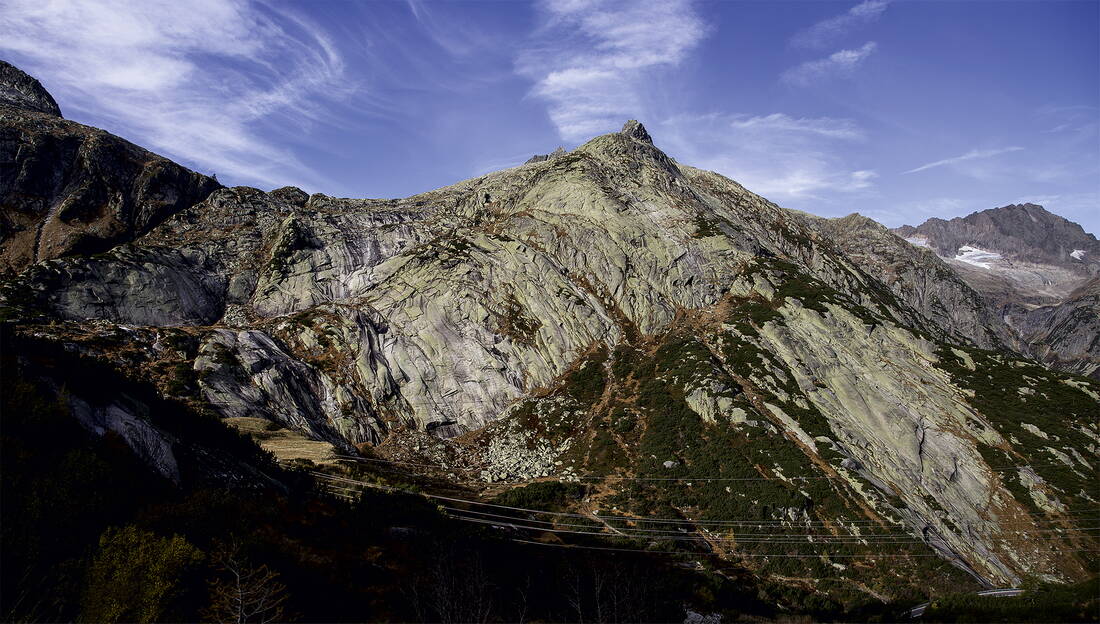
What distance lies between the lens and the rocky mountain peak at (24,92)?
8688 cm

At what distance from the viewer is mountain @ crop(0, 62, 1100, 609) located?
140 feet

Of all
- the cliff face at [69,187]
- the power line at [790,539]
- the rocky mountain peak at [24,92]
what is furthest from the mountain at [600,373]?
the rocky mountain peak at [24,92]

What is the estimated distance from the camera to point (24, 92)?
90.6 meters

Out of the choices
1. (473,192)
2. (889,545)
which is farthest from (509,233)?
(889,545)

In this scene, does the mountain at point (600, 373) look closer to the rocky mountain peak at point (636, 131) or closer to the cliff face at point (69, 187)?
A: the cliff face at point (69, 187)

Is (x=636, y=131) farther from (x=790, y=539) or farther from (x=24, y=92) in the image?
(x=24, y=92)

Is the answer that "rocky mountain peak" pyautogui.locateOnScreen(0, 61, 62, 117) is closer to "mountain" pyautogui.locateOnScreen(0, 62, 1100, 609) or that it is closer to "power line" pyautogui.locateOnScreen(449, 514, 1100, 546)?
"mountain" pyautogui.locateOnScreen(0, 62, 1100, 609)

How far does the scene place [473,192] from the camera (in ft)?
334

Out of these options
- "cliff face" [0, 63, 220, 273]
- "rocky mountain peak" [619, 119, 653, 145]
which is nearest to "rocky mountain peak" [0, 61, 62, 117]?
"cliff face" [0, 63, 220, 273]

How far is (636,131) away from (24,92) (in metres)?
122

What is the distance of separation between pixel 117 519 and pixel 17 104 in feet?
364

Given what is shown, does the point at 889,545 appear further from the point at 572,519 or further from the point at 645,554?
the point at 572,519

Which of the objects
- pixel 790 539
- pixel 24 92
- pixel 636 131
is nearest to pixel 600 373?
pixel 790 539

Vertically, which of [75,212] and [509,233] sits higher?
[509,233]
